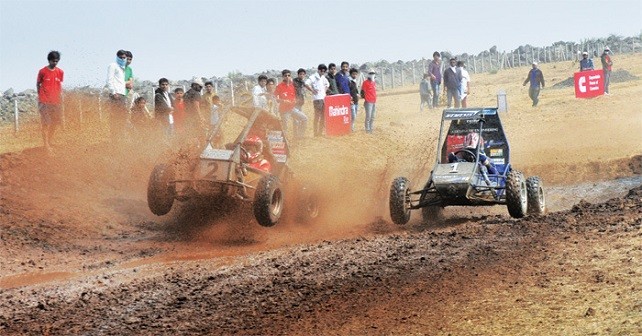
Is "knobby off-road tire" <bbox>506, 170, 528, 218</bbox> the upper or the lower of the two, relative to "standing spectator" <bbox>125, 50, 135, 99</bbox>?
lower

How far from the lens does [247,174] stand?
45.6 ft

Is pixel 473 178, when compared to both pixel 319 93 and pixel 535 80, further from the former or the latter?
pixel 535 80

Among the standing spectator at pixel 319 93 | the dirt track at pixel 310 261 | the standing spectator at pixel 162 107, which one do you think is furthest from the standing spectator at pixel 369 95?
the standing spectator at pixel 162 107

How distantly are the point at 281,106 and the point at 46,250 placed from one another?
8728 millimetres

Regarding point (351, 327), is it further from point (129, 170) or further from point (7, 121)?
point (7, 121)

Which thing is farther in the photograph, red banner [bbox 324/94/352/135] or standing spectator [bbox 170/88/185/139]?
red banner [bbox 324/94/352/135]

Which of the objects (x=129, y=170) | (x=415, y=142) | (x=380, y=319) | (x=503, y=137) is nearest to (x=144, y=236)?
(x=129, y=170)

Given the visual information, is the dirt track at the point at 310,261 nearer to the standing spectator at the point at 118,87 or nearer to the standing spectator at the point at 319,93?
the standing spectator at the point at 118,87

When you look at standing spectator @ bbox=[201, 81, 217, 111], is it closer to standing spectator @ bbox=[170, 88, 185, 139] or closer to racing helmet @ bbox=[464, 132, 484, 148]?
standing spectator @ bbox=[170, 88, 185, 139]

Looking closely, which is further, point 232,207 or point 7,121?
point 7,121

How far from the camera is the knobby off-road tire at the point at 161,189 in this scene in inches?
525

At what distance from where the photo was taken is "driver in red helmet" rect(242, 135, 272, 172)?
559 inches

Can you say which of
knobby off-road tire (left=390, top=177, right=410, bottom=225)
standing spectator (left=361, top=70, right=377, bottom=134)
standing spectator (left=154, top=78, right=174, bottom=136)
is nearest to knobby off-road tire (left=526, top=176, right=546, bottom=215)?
knobby off-road tire (left=390, top=177, right=410, bottom=225)

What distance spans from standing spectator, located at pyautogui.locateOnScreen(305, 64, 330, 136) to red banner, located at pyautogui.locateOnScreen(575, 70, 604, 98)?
46.9 ft
